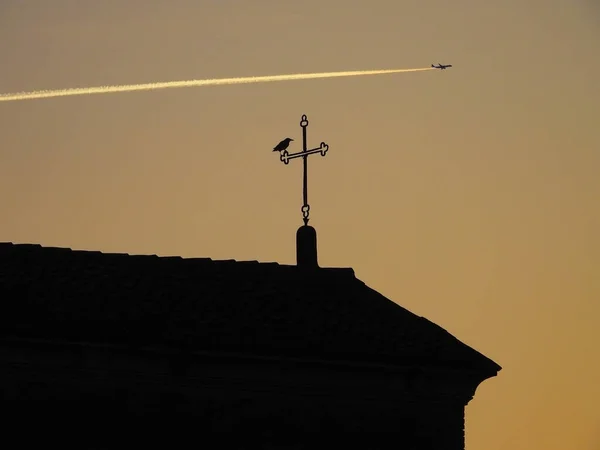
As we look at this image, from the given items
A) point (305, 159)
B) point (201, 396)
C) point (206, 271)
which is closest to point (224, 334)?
point (201, 396)

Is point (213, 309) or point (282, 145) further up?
point (282, 145)

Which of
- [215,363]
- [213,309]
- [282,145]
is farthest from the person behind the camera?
[282,145]

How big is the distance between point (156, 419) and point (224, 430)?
0.94 metres

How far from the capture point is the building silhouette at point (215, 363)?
19781mm

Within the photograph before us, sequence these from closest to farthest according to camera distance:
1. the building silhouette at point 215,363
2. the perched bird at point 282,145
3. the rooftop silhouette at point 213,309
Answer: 1. the building silhouette at point 215,363
2. the rooftop silhouette at point 213,309
3. the perched bird at point 282,145

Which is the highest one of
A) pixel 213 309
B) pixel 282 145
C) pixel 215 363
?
pixel 282 145

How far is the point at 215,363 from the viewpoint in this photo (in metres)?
20.1

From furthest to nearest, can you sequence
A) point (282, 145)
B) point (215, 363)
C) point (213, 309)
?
point (282, 145) → point (213, 309) → point (215, 363)

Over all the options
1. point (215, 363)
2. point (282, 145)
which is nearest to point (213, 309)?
point (215, 363)

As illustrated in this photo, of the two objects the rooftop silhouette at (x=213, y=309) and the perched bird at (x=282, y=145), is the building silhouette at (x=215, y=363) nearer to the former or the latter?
the rooftop silhouette at (x=213, y=309)

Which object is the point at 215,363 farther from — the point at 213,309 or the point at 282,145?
the point at 282,145

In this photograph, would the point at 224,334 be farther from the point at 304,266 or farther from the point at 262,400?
the point at 304,266

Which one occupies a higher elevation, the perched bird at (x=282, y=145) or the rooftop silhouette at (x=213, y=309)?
the perched bird at (x=282, y=145)

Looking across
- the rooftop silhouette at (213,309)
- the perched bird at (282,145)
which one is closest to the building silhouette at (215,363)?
the rooftop silhouette at (213,309)
